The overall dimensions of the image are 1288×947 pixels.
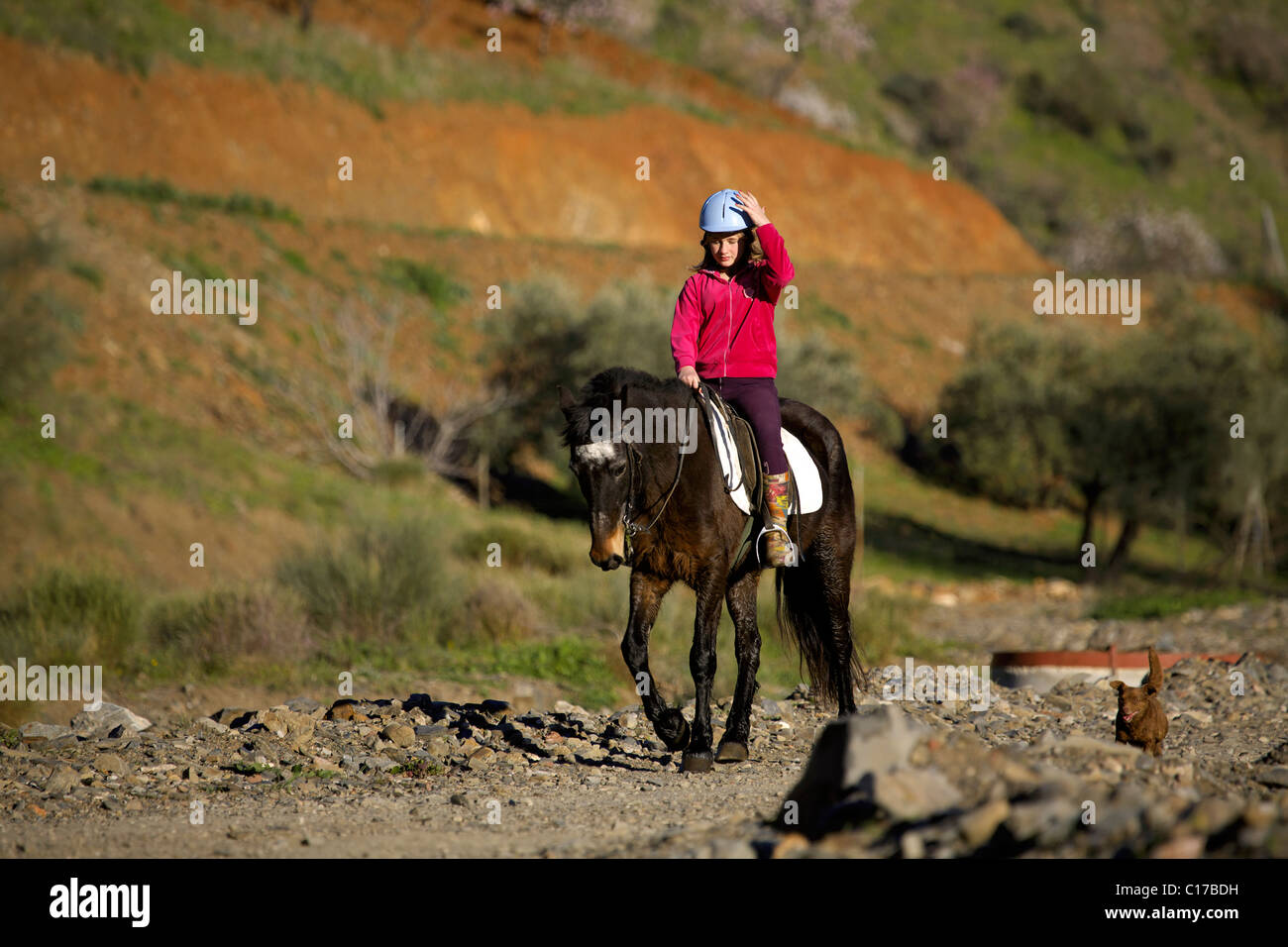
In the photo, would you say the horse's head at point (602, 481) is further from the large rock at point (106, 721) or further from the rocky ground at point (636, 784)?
the large rock at point (106, 721)

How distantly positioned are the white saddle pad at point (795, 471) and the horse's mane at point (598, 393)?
58 cm

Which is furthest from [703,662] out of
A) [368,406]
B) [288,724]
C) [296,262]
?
[296,262]

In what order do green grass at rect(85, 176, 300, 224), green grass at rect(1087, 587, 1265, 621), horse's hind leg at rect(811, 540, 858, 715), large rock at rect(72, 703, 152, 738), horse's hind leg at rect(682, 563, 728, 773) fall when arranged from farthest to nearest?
green grass at rect(85, 176, 300, 224)
green grass at rect(1087, 587, 1265, 621)
large rock at rect(72, 703, 152, 738)
horse's hind leg at rect(811, 540, 858, 715)
horse's hind leg at rect(682, 563, 728, 773)

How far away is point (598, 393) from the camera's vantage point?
7.03 meters

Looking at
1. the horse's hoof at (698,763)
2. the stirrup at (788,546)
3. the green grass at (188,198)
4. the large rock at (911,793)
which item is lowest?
the horse's hoof at (698,763)

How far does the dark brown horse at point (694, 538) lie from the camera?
688 cm

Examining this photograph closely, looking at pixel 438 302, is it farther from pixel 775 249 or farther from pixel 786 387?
pixel 775 249

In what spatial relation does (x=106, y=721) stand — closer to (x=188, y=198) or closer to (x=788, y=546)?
(x=788, y=546)

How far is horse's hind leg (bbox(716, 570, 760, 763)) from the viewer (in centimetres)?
781

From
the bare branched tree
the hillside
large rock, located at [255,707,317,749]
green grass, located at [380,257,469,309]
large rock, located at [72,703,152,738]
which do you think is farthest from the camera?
green grass, located at [380,257,469,309]

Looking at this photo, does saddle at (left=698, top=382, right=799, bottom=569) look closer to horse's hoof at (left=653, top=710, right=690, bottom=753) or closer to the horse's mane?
the horse's mane

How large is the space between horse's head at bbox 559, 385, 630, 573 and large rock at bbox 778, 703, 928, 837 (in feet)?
5.99

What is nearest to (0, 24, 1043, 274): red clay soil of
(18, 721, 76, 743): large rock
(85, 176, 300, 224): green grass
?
(85, 176, 300, 224): green grass

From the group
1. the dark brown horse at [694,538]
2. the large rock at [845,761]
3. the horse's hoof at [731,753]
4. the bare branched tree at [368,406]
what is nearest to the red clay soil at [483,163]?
the bare branched tree at [368,406]
